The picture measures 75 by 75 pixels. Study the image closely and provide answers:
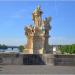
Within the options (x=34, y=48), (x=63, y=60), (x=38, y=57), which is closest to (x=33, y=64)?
(x=38, y=57)

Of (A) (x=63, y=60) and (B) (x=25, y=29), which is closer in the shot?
(A) (x=63, y=60)

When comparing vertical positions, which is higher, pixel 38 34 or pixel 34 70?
pixel 38 34

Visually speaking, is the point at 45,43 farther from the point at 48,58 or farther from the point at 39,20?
the point at 48,58

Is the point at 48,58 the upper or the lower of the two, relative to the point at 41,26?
lower

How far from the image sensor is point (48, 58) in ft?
79.7

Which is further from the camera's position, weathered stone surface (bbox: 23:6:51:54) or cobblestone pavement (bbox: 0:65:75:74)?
weathered stone surface (bbox: 23:6:51:54)

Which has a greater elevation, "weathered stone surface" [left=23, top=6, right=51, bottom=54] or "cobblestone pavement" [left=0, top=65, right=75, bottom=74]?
"weathered stone surface" [left=23, top=6, right=51, bottom=54]

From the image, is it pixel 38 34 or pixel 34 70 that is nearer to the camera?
pixel 34 70

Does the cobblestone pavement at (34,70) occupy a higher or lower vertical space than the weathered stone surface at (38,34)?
lower

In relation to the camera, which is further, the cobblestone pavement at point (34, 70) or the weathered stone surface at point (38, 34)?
the weathered stone surface at point (38, 34)

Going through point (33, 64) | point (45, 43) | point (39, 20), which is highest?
point (39, 20)

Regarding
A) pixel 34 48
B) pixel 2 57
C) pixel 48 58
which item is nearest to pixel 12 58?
pixel 2 57

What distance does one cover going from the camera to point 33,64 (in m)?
24.6

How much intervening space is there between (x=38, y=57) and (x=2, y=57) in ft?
9.85
